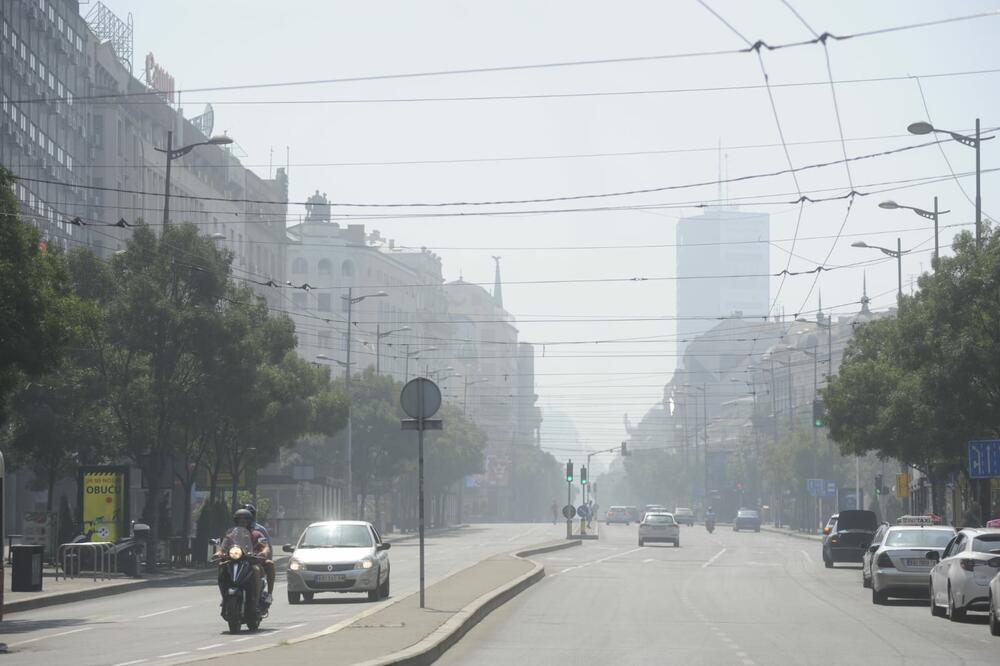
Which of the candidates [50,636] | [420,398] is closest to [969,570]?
[420,398]

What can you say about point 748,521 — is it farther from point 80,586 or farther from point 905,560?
point 905,560

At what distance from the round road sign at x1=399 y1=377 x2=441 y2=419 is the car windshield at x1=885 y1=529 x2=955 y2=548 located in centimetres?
1083

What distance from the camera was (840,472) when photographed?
363 feet

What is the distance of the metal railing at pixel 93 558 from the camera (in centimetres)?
3844

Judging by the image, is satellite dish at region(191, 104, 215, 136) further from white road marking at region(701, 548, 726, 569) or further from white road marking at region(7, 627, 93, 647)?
white road marking at region(7, 627, 93, 647)

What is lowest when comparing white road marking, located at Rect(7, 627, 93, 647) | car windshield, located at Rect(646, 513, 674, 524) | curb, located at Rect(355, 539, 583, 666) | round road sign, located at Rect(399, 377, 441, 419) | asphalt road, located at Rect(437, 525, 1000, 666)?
white road marking, located at Rect(7, 627, 93, 647)

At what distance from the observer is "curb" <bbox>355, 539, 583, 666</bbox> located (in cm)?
1580

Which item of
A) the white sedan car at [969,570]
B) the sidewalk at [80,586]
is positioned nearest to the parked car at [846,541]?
the sidewalk at [80,586]

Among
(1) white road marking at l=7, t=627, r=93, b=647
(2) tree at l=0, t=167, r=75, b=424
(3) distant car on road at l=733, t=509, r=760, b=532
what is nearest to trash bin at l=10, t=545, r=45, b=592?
(2) tree at l=0, t=167, r=75, b=424

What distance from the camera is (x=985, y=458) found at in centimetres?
3431

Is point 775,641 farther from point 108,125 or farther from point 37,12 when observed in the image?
point 108,125

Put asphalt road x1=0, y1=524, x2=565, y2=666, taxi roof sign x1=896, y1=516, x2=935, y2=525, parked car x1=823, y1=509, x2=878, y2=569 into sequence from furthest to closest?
parked car x1=823, y1=509, x2=878, y2=569 → taxi roof sign x1=896, y1=516, x2=935, y2=525 → asphalt road x1=0, y1=524, x2=565, y2=666

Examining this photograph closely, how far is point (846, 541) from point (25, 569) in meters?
25.1

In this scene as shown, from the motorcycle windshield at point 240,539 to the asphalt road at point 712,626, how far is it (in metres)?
3.13
